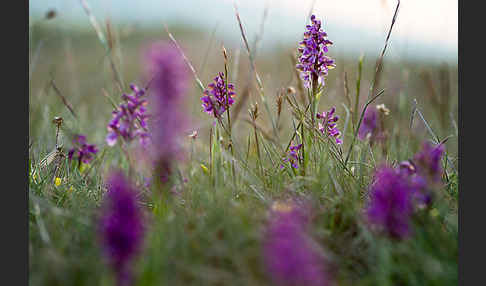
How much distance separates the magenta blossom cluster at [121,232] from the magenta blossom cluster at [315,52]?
4.71 feet

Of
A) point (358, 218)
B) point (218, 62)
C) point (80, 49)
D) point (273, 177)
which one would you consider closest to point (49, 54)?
point (80, 49)

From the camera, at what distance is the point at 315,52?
2518mm

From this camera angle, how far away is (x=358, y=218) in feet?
6.63

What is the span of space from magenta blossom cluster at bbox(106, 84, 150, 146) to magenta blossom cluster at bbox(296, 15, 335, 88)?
38.9 inches

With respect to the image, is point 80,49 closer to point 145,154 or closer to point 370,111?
point 370,111

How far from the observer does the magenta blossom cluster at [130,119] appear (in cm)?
203

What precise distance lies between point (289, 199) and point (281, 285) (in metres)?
0.87

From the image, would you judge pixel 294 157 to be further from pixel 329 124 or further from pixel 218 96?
pixel 218 96

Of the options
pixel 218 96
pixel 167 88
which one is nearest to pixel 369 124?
pixel 218 96

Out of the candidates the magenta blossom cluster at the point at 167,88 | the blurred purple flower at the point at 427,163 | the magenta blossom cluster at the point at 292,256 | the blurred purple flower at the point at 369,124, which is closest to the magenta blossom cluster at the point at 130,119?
the magenta blossom cluster at the point at 167,88

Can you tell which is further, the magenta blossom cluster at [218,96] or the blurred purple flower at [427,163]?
the magenta blossom cluster at [218,96]

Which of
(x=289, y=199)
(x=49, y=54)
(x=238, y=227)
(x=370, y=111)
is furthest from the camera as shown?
(x=49, y=54)

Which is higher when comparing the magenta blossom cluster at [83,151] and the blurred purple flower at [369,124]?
the blurred purple flower at [369,124]

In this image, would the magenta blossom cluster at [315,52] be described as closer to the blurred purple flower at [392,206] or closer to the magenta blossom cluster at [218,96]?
the magenta blossom cluster at [218,96]
